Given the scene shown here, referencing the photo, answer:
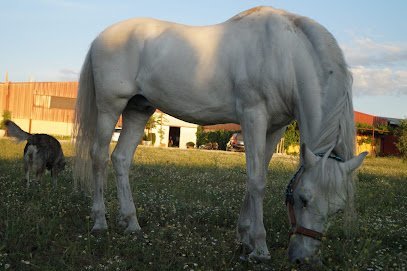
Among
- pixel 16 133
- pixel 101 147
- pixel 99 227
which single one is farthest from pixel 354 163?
pixel 16 133

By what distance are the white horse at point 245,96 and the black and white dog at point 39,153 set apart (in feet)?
8.79

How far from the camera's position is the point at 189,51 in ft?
15.9

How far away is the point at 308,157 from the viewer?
3447 millimetres

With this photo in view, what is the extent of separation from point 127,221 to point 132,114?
4.87 feet

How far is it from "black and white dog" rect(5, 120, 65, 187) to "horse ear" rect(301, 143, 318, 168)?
18.9 feet

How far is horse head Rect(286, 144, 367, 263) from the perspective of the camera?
334 cm

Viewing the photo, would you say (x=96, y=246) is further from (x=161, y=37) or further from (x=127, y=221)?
(x=161, y=37)

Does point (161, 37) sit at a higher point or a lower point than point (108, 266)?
higher

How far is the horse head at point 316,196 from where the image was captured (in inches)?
132

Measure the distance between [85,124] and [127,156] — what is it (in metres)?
0.76

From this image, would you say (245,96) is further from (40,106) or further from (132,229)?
(40,106)

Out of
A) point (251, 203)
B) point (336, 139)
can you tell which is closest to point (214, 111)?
point (251, 203)

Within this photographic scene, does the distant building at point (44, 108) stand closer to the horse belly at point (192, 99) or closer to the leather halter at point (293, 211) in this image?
the horse belly at point (192, 99)

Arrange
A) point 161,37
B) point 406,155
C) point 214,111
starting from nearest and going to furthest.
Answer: point 214,111 → point 161,37 → point 406,155
